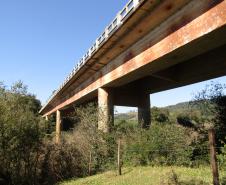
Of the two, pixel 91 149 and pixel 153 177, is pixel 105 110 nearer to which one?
pixel 91 149

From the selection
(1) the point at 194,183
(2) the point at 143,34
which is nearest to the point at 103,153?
(2) the point at 143,34

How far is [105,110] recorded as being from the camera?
1917 centimetres

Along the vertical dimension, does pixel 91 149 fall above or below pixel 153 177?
above

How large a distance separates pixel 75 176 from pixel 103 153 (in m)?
1.87

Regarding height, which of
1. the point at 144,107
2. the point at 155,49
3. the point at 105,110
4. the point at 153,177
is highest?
the point at 155,49

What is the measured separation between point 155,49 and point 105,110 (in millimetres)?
7377

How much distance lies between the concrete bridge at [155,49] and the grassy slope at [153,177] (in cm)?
435

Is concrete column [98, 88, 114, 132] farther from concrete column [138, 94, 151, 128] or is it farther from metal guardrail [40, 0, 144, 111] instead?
concrete column [138, 94, 151, 128]

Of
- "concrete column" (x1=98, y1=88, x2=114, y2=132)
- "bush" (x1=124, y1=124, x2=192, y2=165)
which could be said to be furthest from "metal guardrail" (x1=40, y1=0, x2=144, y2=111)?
"bush" (x1=124, y1=124, x2=192, y2=165)

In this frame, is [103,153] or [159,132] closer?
[159,132]

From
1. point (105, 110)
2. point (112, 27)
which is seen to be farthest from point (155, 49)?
point (105, 110)

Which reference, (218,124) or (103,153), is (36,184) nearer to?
(103,153)

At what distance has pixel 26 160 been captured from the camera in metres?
15.0

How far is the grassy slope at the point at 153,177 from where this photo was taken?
31.2 feet
